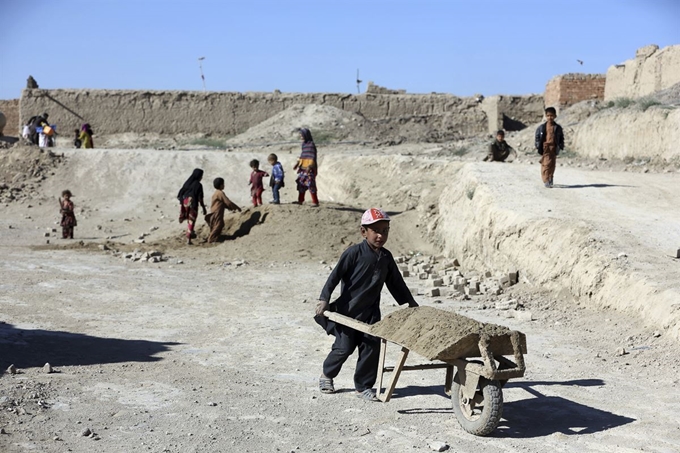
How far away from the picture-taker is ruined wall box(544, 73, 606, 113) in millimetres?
26844

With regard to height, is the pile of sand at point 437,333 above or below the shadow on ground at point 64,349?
above

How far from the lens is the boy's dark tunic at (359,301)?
590 cm

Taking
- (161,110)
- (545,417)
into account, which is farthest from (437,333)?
(161,110)

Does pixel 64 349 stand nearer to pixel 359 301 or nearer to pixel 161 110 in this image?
pixel 359 301

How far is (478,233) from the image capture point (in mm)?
12414

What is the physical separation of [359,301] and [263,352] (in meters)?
1.90

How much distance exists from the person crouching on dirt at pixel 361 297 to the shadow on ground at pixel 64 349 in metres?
1.96

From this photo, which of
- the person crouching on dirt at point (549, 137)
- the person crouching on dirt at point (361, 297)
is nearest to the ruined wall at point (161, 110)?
the person crouching on dirt at point (549, 137)

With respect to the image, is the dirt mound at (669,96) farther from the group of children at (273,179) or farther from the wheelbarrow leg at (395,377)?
the wheelbarrow leg at (395,377)

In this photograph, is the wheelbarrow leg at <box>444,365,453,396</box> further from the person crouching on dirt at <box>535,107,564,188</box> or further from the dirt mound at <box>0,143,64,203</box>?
the dirt mound at <box>0,143,64,203</box>

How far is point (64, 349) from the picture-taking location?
734 centimetres

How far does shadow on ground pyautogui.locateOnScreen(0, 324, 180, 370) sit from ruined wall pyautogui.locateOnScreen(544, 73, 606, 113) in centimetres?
2181

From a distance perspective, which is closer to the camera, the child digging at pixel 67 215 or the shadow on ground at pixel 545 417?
the shadow on ground at pixel 545 417

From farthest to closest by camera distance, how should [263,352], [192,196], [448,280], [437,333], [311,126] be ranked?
1. [311,126]
2. [192,196]
3. [448,280]
4. [263,352]
5. [437,333]
